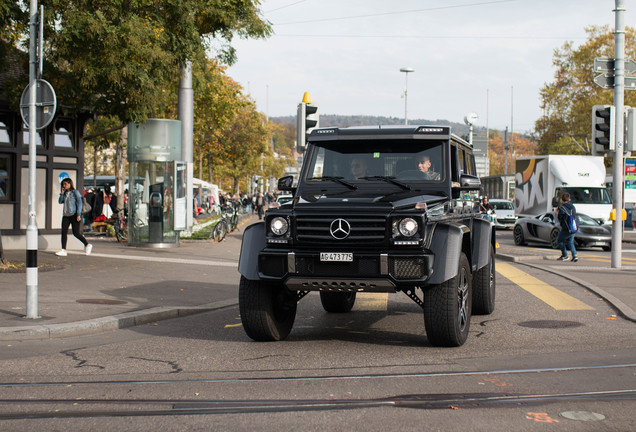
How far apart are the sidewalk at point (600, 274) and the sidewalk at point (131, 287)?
2cm

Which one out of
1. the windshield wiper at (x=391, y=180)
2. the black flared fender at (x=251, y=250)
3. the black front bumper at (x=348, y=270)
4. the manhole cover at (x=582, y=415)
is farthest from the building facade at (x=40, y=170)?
the manhole cover at (x=582, y=415)

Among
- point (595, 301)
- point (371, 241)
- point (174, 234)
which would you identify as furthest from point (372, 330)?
point (174, 234)

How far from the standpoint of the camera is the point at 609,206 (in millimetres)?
31016

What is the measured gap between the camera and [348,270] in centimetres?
759

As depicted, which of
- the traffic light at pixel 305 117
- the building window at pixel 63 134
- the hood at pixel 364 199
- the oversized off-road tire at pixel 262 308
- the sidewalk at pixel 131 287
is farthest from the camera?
the building window at pixel 63 134

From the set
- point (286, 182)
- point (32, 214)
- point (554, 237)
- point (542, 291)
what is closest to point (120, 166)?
point (554, 237)

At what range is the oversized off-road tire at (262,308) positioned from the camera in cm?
808

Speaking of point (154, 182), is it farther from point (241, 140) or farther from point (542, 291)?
point (241, 140)

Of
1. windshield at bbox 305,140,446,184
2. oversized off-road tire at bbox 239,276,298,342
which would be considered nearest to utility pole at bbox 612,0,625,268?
windshield at bbox 305,140,446,184

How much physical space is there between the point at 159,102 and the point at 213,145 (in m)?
38.5

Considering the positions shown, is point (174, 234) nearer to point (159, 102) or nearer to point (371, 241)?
point (159, 102)

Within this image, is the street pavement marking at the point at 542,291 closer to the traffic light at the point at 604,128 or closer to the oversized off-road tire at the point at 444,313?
the traffic light at the point at 604,128

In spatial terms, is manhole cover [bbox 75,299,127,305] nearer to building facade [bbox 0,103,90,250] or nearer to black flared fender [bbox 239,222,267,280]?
black flared fender [bbox 239,222,267,280]

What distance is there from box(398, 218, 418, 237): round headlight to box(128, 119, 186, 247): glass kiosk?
16080 millimetres
